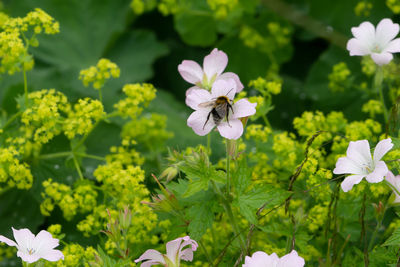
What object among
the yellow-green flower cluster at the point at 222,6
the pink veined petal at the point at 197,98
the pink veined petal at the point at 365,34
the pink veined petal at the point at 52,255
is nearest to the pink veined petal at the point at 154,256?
the pink veined petal at the point at 52,255

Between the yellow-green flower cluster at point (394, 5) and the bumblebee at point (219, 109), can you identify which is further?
the yellow-green flower cluster at point (394, 5)

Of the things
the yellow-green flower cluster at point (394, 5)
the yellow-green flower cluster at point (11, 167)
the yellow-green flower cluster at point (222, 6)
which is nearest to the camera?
the yellow-green flower cluster at point (11, 167)

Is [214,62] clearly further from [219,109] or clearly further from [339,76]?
[339,76]

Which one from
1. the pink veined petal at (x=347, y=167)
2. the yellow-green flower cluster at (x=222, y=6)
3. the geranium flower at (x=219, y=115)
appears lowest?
the pink veined petal at (x=347, y=167)

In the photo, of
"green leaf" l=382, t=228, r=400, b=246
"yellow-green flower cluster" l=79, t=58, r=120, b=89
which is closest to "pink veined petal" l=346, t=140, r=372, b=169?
"green leaf" l=382, t=228, r=400, b=246

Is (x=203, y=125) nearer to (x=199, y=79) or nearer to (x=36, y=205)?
(x=199, y=79)

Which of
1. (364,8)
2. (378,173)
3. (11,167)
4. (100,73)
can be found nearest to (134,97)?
(100,73)

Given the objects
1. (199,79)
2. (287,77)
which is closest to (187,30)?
(287,77)

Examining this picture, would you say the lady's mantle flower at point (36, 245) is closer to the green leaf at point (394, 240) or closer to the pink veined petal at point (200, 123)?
the pink veined petal at point (200, 123)

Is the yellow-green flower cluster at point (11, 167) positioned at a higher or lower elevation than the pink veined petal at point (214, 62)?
lower
